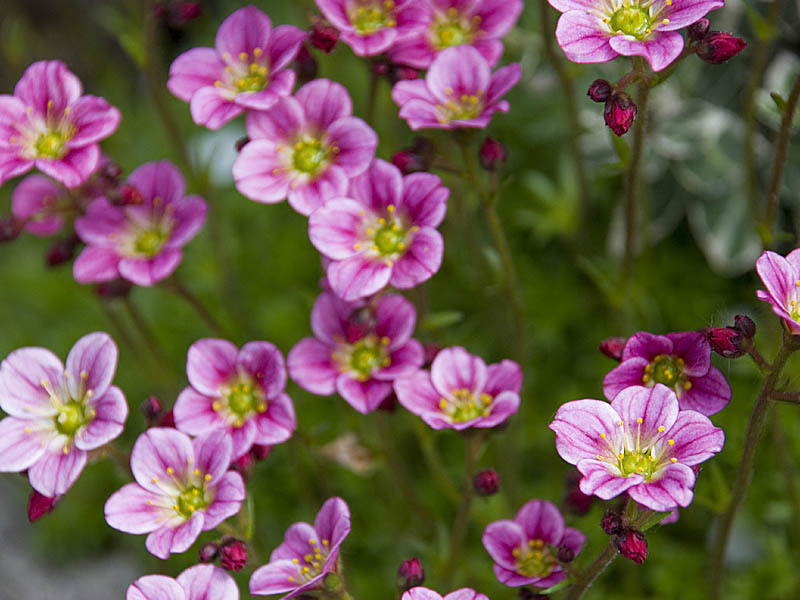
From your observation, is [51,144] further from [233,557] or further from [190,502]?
[233,557]

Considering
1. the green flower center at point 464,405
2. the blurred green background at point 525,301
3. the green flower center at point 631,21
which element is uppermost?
the green flower center at point 631,21

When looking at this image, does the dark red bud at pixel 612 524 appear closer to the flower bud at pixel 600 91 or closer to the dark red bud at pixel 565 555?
the dark red bud at pixel 565 555

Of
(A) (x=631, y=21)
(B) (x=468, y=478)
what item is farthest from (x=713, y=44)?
(B) (x=468, y=478)

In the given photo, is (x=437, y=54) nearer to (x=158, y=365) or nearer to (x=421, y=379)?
(x=421, y=379)

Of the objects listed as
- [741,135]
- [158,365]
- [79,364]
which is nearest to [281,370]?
[79,364]

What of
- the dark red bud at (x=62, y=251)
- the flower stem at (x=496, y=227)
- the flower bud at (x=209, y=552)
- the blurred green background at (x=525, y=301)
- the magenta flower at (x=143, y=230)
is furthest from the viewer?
the blurred green background at (x=525, y=301)

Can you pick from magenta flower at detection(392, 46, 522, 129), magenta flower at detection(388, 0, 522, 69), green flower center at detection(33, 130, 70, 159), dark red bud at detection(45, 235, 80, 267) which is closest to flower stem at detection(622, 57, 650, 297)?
magenta flower at detection(392, 46, 522, 129)

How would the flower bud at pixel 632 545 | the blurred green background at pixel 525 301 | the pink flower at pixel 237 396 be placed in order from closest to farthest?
1. the flower bud at pixel 632 545
2. the pink flower at pixel 237 396
3. the blurred green background at pixel 525 301

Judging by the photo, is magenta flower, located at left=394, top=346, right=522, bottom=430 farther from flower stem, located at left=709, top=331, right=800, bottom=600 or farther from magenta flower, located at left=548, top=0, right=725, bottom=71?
magenta flower, located at left=548, top=0, right=725, bottom=71

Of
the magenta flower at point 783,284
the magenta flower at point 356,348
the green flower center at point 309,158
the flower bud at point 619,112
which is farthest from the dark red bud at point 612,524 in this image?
the green flower center at point 309,158
